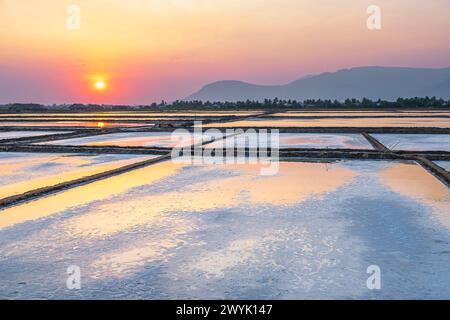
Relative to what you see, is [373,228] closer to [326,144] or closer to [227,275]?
[227,275]

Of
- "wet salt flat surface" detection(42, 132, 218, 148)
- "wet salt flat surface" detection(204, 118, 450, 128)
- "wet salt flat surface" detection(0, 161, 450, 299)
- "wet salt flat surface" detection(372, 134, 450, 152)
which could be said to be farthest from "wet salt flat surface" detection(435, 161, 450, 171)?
"wet salt flat surface" detection(204, 118, 450, 128)

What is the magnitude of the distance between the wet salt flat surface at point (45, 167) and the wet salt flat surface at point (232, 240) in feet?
2.83

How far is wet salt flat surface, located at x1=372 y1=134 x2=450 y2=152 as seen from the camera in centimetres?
1003

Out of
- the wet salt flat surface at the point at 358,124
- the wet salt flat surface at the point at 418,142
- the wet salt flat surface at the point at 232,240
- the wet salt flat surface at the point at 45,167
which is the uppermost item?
the wet salt flat surface at the point at 358,124

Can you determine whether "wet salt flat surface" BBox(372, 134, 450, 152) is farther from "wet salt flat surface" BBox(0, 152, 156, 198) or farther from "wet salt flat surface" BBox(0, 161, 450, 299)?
"wet salt flat surface" BBox(0, 152, 156, 198)

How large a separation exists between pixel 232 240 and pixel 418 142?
9173mm

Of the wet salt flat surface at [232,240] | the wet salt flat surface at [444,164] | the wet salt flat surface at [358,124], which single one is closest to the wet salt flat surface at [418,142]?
the wet salt flat surface at [444,164]

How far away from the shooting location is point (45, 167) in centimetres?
794

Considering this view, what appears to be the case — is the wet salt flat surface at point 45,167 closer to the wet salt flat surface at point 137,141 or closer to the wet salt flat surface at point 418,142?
the wet salt flat surface at point 137,141

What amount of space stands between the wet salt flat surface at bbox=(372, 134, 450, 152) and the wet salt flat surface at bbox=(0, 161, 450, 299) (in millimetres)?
4212

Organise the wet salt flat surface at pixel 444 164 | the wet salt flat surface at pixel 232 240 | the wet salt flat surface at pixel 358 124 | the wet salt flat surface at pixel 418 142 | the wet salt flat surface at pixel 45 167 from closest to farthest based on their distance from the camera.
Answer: the wet salt flat surface at pixel 232 240 → the wet salt flat surface at pixel 45 167 → the wet salt flat surface at pixel 444 164 → the wet salt flat surface at pixel 418 142 → the wet salt flat surface at pixel 358 124

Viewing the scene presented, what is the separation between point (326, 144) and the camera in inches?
436

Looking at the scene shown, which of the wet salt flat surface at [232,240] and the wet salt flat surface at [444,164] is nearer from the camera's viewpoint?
the wet salt flat surface at [232,240]

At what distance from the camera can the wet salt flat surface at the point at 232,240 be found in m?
2.76
